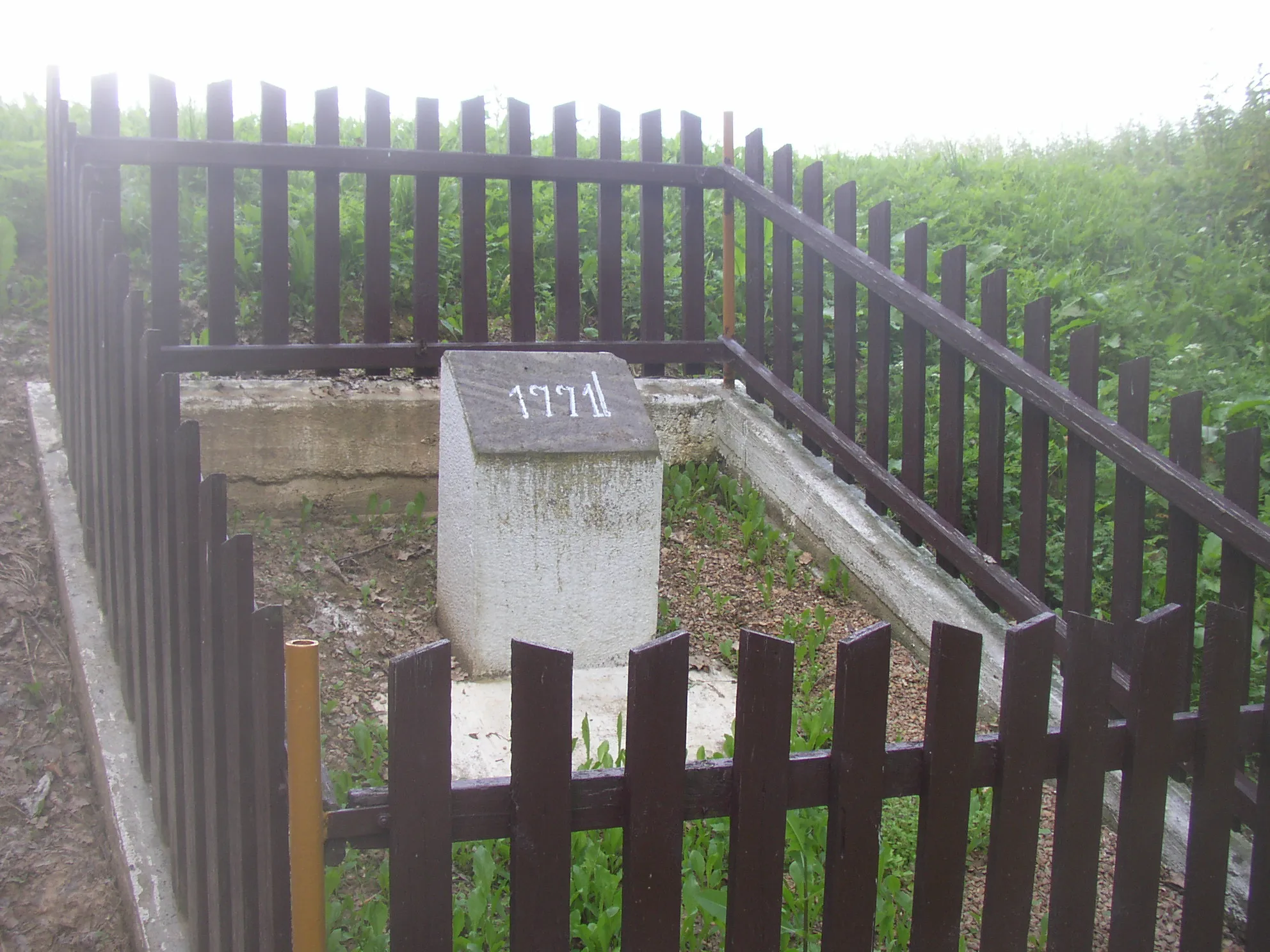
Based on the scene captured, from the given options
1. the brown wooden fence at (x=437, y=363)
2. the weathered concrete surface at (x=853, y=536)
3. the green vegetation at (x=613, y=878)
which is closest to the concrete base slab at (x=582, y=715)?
the green vegetation at (x=613, y=878)

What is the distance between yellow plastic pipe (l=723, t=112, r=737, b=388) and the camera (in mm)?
4828

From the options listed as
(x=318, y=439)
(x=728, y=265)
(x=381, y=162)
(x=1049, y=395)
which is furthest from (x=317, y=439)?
(x=1049, y=395)

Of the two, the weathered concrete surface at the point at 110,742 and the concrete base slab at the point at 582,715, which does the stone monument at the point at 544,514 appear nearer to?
the concrete base slab at the point at 582,715

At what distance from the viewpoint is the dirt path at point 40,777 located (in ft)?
8.02

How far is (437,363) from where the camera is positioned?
14.8 feet

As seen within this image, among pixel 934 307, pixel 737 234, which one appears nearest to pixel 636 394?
pixel 934 307

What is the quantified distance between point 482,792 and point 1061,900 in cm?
115

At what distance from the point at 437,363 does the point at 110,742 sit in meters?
2.19

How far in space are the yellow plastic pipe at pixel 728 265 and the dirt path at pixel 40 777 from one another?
9.37 ft

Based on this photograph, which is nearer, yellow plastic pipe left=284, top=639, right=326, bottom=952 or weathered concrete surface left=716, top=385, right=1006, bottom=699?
yellow plastic pipe left=284, top=639, right=326, bottom=952

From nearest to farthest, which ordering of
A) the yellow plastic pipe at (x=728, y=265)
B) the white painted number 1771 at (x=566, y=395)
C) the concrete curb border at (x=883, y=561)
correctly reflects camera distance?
the concrete curb border at (x=883, y=561) < the white painted number 1771 at (x=566, y=395) < the yellow plastic pipe at (x=728, y=265)

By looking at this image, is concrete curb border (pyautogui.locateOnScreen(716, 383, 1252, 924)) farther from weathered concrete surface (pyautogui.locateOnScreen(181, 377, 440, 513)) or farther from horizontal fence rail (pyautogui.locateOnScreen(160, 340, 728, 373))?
weathered concrete surface (pyautogui.locateOnScreen(181, 377, 440, 513))

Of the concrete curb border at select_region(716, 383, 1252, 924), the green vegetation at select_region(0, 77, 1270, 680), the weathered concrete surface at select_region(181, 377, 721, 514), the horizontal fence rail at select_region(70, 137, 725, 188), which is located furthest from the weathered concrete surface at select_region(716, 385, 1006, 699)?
the weathered concrete surface at select_region(181, 377, 721, 514)

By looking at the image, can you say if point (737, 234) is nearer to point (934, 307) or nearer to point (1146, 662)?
point (934, 307)
